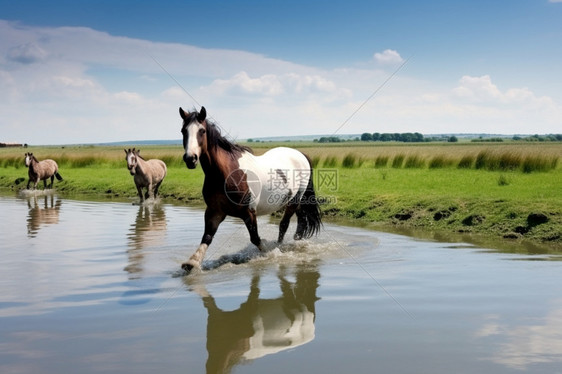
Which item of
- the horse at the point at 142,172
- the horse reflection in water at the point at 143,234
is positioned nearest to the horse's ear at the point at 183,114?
the horse reflection in water at the point at 143,234

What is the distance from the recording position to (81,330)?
17.9 ft

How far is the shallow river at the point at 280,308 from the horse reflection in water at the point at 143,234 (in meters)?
0.10

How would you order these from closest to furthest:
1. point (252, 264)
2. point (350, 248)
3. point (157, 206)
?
point (252, 264)
point (350, 248)
point (157, 206)

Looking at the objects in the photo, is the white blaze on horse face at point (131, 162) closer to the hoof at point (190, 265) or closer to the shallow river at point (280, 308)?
the shallow river at point (280, 308)

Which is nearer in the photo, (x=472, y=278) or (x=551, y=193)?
(x=472, y=278)

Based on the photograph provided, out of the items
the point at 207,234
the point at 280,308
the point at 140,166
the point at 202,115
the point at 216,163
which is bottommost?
the point at 280,308

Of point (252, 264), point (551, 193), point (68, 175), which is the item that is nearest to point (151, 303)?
point (252, 264)

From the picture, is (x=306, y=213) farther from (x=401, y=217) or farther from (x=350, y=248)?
(x=401, y=217)

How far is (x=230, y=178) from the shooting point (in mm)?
8539

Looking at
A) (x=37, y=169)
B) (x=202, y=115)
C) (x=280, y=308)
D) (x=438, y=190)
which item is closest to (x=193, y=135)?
(x=202, y=115)

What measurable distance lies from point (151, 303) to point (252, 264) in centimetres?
258

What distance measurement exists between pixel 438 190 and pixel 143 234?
9.04 m

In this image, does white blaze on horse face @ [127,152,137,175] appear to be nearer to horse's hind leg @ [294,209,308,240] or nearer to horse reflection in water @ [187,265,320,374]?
horse's hind leg @ [294,209,308,240]

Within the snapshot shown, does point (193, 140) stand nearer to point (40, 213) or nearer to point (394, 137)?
point (40, 213)
